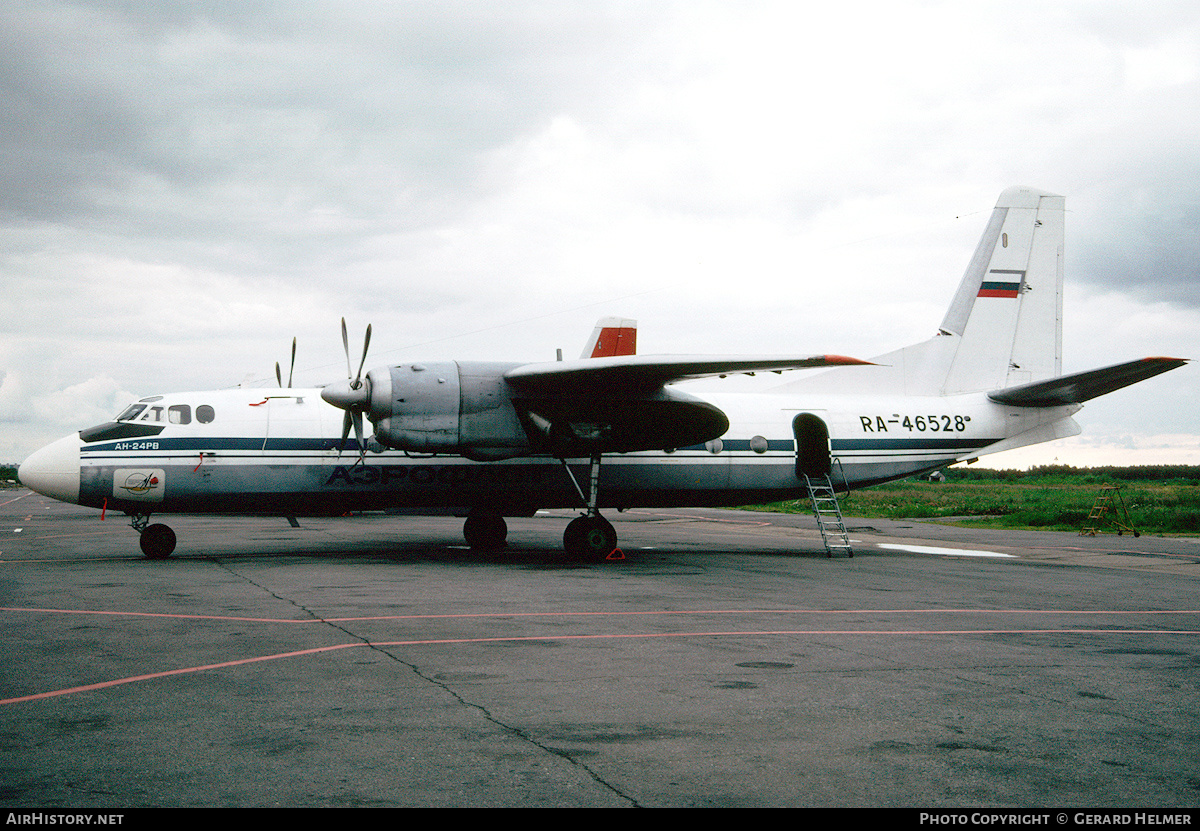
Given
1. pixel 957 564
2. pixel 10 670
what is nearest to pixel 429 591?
pixel 10 670

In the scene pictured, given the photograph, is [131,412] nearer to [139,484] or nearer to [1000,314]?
[139,484]

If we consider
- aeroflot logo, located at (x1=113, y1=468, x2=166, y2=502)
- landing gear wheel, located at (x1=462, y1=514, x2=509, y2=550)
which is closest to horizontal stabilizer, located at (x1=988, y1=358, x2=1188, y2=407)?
landing gear wheel, located at (x1=462, y1=514, x2=509, y2=550)

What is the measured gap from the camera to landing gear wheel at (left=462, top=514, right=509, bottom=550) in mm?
19797

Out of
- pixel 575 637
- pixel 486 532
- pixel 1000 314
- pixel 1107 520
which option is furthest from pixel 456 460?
pixel 1107 520

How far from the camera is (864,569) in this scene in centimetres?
1655

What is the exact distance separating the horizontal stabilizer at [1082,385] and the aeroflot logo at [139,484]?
1929 cm

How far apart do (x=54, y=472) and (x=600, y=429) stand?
10540mm

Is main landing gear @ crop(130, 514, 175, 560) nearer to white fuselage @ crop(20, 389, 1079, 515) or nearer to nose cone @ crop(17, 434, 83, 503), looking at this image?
white fuselage @ crop(20, 389, 1079, 515)

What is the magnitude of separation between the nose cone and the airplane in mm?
37

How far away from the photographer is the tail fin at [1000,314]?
2167cm

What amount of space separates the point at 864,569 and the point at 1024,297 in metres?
10.1

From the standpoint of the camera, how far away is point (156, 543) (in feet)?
53.9

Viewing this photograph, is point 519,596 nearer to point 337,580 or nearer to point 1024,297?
point 337,580

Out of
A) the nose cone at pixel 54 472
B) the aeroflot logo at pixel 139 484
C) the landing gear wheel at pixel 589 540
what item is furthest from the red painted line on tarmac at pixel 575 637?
the nose cone at pixel 54 472
